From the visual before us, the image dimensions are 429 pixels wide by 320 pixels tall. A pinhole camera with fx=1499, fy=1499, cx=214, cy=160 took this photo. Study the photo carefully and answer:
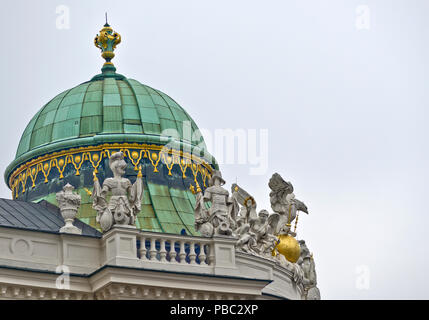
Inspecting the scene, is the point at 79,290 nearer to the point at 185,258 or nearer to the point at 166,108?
the point at 185,258

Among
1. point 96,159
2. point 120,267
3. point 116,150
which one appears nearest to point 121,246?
point 120,267

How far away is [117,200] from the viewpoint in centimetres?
3884

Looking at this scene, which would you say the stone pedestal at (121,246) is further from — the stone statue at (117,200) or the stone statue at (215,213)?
the stone statue at (215,213)

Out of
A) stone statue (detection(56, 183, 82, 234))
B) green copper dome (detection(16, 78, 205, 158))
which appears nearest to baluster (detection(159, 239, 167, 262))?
stone statue (detection(56, 183, 82, 234))

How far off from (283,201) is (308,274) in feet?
9.08

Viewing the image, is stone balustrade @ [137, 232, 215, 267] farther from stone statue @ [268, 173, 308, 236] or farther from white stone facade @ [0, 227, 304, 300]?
stone statue @ [268, 173, 308, 236]

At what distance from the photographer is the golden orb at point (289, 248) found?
44719 mm

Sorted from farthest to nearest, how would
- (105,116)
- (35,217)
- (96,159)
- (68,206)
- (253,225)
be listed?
(105,116) < (96,159) < (253,225) < (35,217) < (68,206)

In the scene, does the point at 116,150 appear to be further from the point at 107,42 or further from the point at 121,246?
the point at 121,246

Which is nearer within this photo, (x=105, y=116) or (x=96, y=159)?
(x=96, y=159)

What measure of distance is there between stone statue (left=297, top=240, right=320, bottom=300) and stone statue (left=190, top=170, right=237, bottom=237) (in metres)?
5.97

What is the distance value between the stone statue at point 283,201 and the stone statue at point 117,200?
22.4 feet
